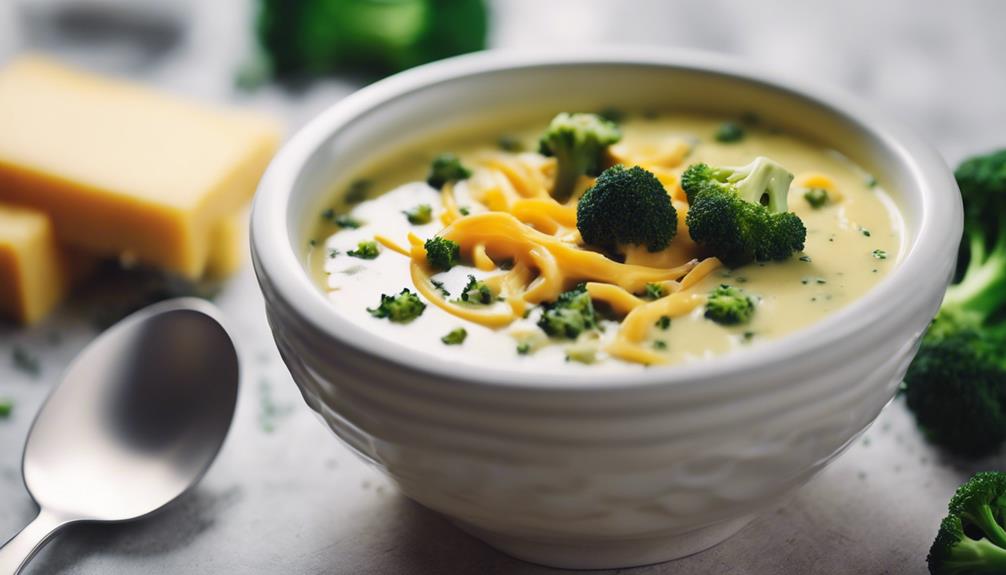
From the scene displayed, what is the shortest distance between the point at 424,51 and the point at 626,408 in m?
3.13

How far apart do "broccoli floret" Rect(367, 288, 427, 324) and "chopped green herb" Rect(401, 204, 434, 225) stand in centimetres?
40

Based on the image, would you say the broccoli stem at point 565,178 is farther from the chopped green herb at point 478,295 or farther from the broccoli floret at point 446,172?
the chopped green herb at point 478,295

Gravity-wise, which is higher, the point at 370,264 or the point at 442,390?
the point at 442,390

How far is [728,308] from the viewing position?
2.33m

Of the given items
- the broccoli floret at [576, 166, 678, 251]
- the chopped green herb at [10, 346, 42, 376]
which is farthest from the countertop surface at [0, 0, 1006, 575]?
the broccoli floret at [576, 166, 678, 251]

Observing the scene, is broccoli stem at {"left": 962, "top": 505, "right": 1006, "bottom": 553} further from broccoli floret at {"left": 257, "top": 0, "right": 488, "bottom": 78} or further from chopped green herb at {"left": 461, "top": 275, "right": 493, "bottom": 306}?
broccoli floret at {"left": 257, "top": 0, "right": 488, "bottom": 78}

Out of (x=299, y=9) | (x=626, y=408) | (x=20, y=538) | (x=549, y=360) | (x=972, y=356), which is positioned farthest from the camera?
(x=299, y=9)

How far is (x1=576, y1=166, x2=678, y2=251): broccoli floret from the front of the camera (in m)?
2.49

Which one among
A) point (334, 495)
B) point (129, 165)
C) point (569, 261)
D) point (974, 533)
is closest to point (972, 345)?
point (974, 533)

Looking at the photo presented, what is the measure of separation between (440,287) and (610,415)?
2.28 ft

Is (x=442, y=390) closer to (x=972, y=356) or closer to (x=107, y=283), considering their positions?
(x=972, y=356)

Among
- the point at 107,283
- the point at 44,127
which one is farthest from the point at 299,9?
the point at 107,283

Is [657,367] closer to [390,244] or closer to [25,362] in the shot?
[390,244]

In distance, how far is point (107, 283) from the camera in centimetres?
383
